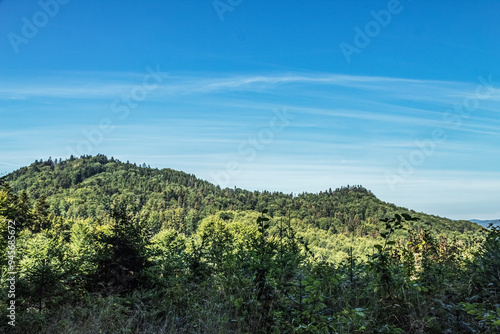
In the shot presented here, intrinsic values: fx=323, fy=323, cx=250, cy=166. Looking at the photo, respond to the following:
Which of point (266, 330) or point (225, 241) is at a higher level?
point (225, 241)

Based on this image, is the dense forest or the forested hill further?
the forested hill

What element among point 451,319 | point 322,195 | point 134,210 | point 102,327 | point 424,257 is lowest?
point 102,327

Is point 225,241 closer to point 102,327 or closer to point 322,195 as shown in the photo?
point 102,327

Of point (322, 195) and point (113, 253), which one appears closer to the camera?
point (113, 253)

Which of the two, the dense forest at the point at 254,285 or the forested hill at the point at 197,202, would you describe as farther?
the forested hill at the point at 197,202

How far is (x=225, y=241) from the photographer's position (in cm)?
725

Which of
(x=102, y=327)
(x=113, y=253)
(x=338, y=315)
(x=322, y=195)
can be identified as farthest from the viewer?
(x=322, y=195)

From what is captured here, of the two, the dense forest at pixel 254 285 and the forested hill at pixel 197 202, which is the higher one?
the forested hill at pixel 197 202

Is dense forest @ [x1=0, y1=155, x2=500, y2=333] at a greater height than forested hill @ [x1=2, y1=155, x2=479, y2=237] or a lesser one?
lesser

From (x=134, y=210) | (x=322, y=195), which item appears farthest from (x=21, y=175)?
(x=134, y=210)

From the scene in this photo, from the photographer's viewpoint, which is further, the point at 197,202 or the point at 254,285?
the point at 197,202

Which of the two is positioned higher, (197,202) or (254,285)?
(197,202)

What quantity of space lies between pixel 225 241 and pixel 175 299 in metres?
2.54

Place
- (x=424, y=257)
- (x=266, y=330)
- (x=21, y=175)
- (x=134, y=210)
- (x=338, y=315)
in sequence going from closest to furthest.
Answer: (x=338, y=315), (x=266, y=330), (x=424, y=257), (x=134, y=210), (x=21, y=175)
